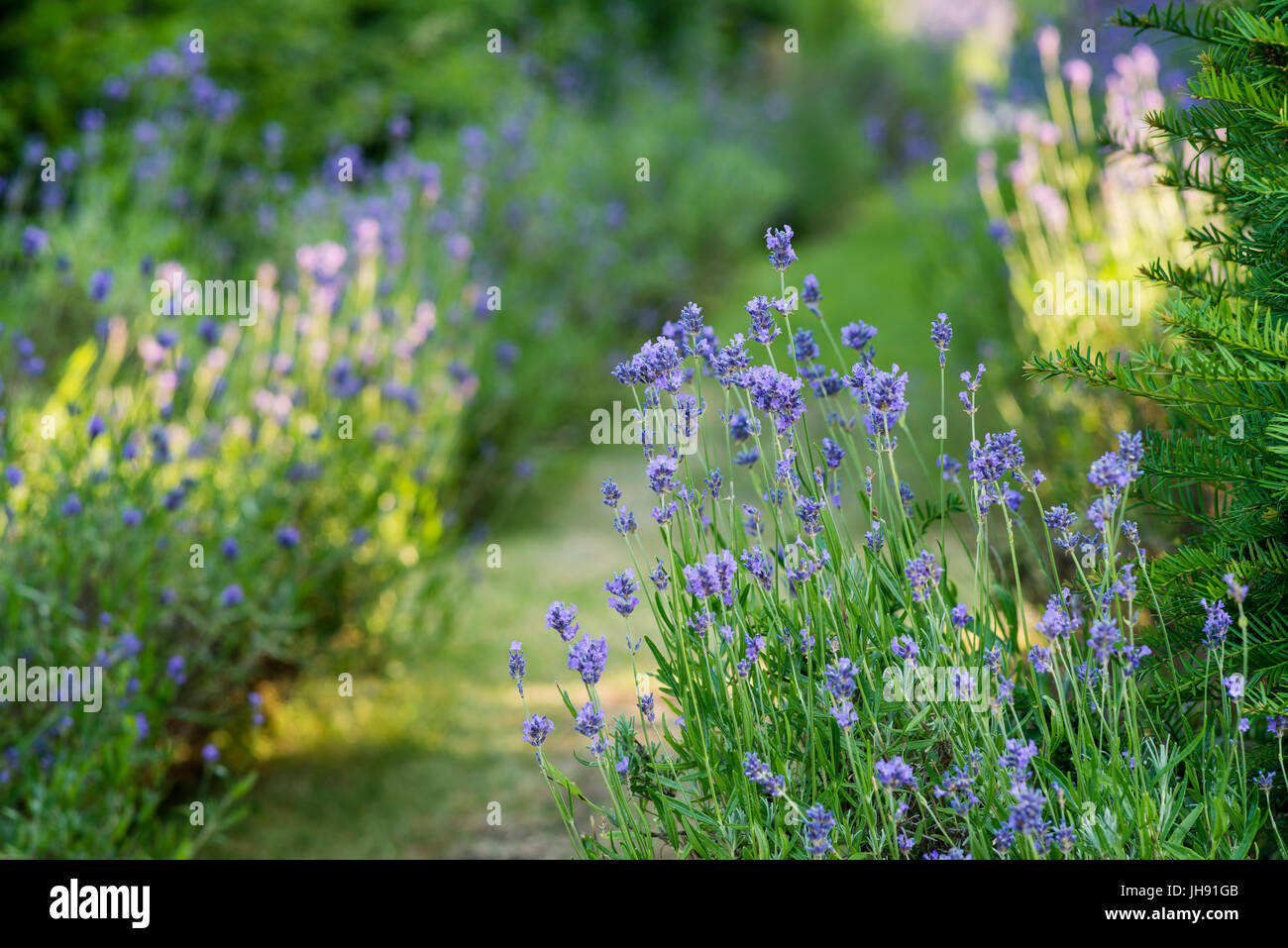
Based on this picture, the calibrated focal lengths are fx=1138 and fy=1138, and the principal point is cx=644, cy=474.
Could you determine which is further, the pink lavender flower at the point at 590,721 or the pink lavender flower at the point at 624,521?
the pink lavender flower at the point at 624,521

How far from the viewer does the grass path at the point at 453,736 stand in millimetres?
3256

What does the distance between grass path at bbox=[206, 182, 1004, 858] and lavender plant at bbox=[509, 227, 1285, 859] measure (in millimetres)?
1232

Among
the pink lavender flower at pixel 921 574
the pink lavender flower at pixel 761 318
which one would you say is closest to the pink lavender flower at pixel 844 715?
the pink lavender flower at pixel 921 574

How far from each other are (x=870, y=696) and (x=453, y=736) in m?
2.41

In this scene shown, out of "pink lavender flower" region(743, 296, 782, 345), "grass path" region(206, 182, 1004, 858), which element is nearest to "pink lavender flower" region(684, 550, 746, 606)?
"pink lavender flower" region(743, 296, 782, 345)

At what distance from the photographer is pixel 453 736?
3.96 m

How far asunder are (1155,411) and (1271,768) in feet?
7.30

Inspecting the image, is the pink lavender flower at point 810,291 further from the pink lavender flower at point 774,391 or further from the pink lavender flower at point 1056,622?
the pink lavender flower at point 1056,622

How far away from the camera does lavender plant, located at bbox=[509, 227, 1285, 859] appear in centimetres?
162

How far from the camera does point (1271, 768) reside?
6.19ft

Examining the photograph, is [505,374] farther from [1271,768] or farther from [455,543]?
[1271,768]

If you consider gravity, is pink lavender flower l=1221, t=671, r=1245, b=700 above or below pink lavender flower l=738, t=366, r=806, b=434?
below

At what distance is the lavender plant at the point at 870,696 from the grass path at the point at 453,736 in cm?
123

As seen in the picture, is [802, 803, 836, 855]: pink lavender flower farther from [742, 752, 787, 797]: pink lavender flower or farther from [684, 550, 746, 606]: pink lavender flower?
[684, 550, 746, 606]: pink lavender flower
